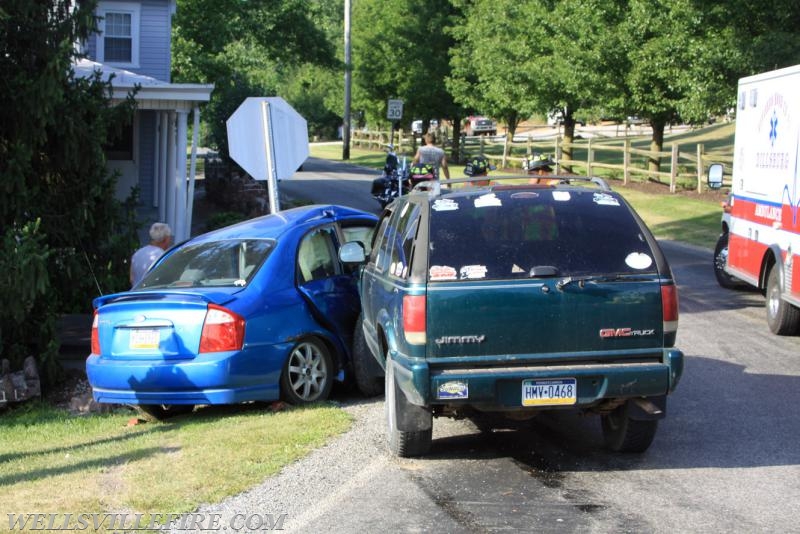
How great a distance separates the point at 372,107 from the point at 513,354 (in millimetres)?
49731

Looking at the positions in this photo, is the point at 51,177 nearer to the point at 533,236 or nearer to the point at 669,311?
the point at 533,236

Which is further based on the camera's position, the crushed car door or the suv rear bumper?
the crushed car door

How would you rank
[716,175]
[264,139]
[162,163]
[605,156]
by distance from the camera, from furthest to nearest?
[605,156], [162,163], [716,175], [264,139]

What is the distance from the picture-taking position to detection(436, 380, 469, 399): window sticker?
22.3 ft

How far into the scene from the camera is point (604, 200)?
295 inches

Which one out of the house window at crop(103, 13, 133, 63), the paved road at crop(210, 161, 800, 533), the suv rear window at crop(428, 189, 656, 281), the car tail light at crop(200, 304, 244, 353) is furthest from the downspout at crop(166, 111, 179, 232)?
the suv rear window at crop(428, 189, 656, 281)

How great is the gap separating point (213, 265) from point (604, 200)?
369 centimetres

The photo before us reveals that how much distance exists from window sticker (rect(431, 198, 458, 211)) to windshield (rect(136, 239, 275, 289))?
7.57ft

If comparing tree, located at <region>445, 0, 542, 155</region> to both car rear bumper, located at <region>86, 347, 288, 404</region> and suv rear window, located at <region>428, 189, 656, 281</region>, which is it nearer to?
car rear bumper, located at <region>86, 347, 288, 404</region>

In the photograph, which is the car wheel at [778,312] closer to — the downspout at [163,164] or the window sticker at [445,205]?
the window sticker at [445,205]

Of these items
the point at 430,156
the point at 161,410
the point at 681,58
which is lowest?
the point at 161,410

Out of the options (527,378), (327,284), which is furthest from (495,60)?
(527,378)

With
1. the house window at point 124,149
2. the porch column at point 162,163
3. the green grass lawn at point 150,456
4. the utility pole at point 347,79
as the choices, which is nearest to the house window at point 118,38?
the house window at point 124,149

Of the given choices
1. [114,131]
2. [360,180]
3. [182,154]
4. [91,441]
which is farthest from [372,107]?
[91,441]
